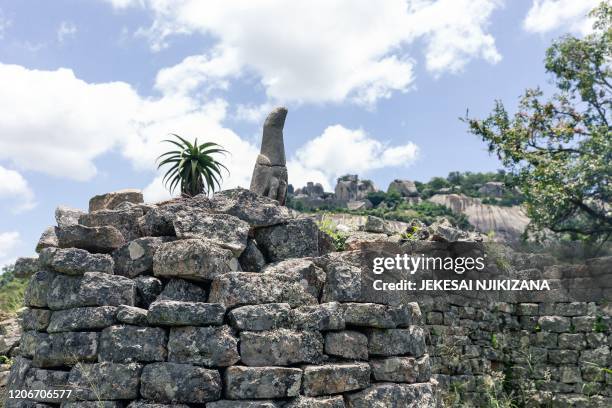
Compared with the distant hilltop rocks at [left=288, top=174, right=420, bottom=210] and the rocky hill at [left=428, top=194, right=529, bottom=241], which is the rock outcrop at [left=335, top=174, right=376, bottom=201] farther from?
the rocky hill at [left=428, top=194, right=529, bottom=241]

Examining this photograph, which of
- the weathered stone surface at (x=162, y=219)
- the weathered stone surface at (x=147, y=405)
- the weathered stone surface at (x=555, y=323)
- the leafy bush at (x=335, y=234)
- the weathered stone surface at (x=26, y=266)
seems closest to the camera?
the weathered stone surface at (x=147, y=405)

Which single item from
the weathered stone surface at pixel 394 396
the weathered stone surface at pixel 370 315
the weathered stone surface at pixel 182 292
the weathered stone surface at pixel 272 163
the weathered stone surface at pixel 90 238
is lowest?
the weathered stone surface at pixel 394 396

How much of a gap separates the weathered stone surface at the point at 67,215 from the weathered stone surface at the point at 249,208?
1280mm

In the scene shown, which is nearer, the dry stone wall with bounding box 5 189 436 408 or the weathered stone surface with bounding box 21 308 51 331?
the dry stone wall with bounding box 5 189 436 408

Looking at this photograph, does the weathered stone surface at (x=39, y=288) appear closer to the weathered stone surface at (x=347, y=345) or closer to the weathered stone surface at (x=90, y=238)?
the weathered stone surface at (x=90, y=238)

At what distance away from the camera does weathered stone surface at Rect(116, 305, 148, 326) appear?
3543 mm

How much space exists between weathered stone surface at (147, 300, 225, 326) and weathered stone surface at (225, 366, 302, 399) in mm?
334

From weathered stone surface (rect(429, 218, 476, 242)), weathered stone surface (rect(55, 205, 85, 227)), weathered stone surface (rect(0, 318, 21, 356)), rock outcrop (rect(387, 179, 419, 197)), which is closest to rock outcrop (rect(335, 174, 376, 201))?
rock outcrop (rect(387, 179, 419, 197))

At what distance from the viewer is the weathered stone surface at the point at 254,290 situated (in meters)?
3.62

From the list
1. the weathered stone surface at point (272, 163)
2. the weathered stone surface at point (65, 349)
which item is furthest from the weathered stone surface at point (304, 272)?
the weathered stone surface at point (272, 163)

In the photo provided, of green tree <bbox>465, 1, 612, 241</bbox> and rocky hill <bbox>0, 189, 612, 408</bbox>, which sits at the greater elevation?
green tree <bbox>465, 1, 612, 241</bbox>

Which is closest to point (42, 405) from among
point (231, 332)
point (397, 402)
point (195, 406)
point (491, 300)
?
point (195, 406)

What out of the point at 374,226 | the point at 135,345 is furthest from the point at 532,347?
the point at 135,345

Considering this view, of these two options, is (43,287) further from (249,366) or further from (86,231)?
(249,366)
